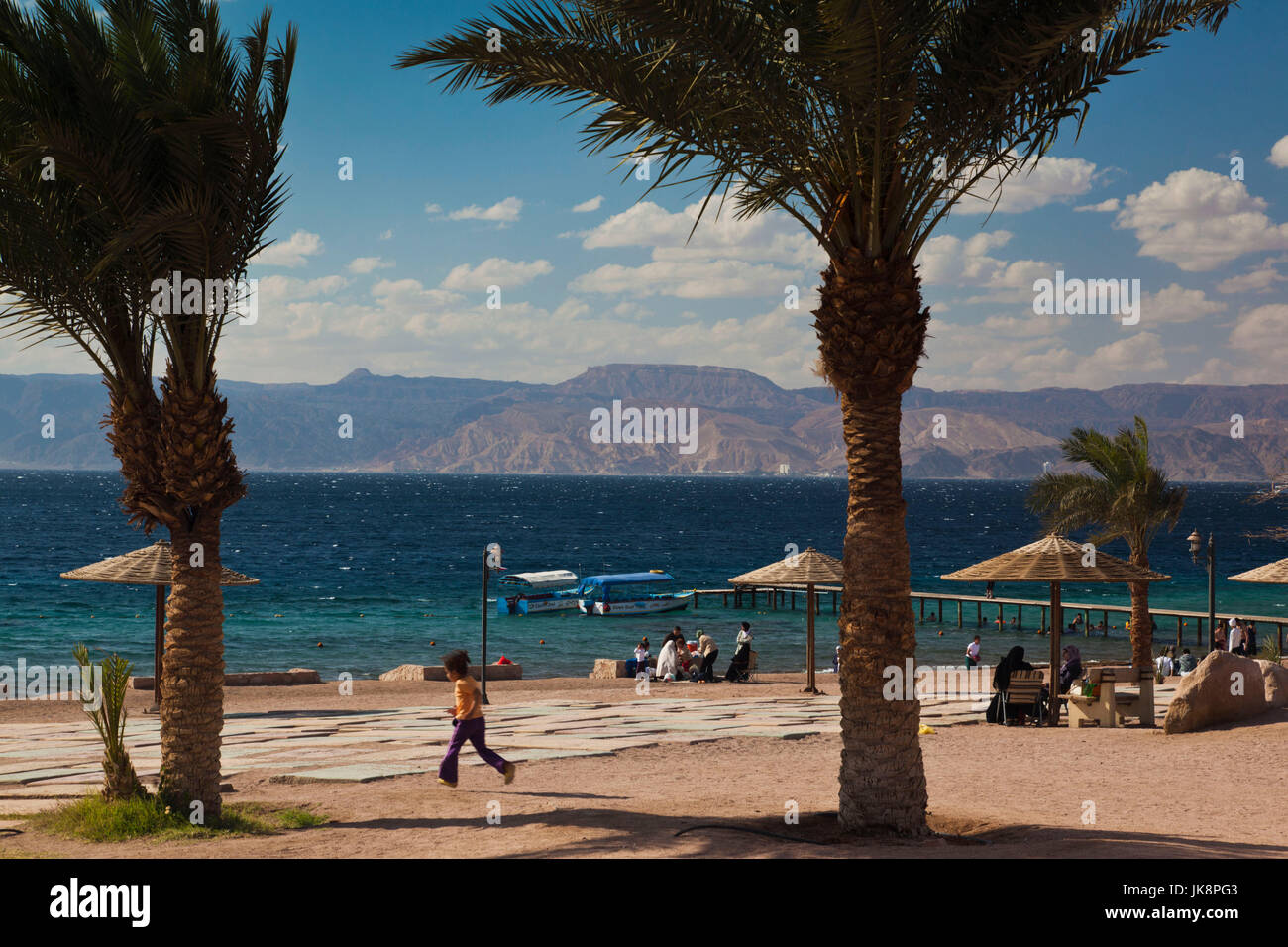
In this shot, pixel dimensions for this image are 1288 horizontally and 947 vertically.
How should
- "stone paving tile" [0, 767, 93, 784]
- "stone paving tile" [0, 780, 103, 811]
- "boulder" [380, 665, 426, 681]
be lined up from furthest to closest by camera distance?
"boulder" [380, 665, 426, 681] < "stone paving tile" [0, 767, 93, 784] < "stone paving tile" [0, 780, 103, 811]

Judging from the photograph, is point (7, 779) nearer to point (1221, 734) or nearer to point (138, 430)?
point (138, 430)

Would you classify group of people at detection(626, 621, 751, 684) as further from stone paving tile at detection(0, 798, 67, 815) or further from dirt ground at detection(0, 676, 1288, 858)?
stone paving tile at detection(0, 798, 67, 815)

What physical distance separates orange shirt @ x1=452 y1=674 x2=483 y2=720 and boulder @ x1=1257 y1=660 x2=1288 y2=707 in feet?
35.7

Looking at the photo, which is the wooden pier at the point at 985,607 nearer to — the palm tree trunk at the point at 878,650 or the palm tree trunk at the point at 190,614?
the palm tree trunk at the point at 190,614

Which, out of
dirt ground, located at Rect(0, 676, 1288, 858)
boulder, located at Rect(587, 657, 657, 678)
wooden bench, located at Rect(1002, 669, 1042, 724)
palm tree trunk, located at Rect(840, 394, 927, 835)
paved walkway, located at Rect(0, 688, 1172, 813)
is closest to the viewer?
dirt ground, located at Rect(0, 676, 1288, 858)

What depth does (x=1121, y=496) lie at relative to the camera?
22.6 metres

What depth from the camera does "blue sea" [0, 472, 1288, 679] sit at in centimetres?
4119

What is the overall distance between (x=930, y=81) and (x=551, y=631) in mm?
39886

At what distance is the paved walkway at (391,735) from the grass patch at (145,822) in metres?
1.06

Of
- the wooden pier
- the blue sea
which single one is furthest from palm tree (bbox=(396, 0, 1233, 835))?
the wooden pier

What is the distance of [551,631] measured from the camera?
46312 millimetres

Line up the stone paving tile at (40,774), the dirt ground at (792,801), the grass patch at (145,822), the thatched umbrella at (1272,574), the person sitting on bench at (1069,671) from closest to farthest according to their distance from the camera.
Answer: the dirt ground at (792,801)
the grass patch at (145,822)
the stone paving tile at (40,774)
the person sitting on bench at (1069,671)
the thatched umbrella at (1272,574)

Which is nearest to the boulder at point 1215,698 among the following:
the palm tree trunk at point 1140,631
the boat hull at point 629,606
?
the palm tree trunk at point 1140,631

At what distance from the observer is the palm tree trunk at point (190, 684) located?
8.74m
